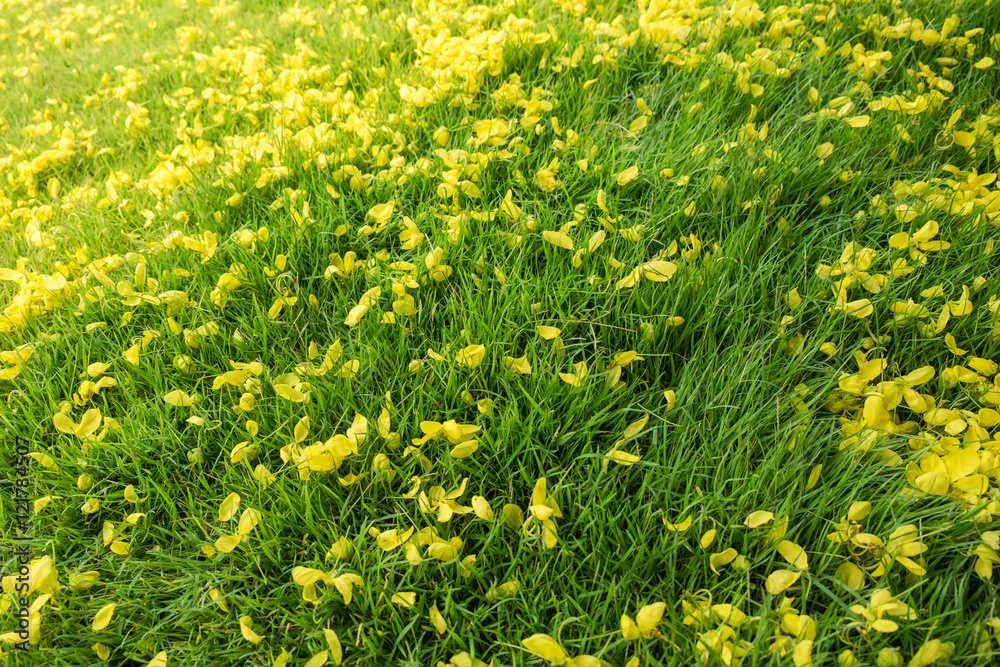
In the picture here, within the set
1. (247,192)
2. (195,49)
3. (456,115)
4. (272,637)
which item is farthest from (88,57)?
(272,637)

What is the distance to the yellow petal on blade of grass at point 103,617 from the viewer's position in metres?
1.34

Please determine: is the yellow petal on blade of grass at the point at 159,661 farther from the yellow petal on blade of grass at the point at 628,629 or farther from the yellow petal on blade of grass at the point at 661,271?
the yellow petal on blade of grass at the point at 661,271

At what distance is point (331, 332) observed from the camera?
185 centimetres

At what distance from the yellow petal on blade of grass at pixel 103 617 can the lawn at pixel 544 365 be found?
2.2 inches

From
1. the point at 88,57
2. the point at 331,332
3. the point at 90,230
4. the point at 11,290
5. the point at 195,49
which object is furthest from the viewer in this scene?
the point at 88,57

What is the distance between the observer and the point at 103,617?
4.42ft

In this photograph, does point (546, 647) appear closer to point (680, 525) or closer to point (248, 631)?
point (680, 525)

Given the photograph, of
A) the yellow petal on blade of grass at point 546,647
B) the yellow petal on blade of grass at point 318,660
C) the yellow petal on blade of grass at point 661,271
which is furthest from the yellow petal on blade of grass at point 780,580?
the yellow petal on blade of grass at point 318,660

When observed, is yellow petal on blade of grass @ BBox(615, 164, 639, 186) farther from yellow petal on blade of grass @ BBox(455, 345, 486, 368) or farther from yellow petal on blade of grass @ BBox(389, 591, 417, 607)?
yellow petal on blade of grass @ BBox(389, 591, 417, 607)

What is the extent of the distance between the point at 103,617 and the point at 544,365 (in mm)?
1174

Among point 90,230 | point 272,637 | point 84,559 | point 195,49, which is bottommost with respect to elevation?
point 272,637

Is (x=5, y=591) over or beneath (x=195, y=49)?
beneath

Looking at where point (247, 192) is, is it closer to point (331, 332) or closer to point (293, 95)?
point (293, 95)

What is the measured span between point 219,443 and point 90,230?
132 cm
